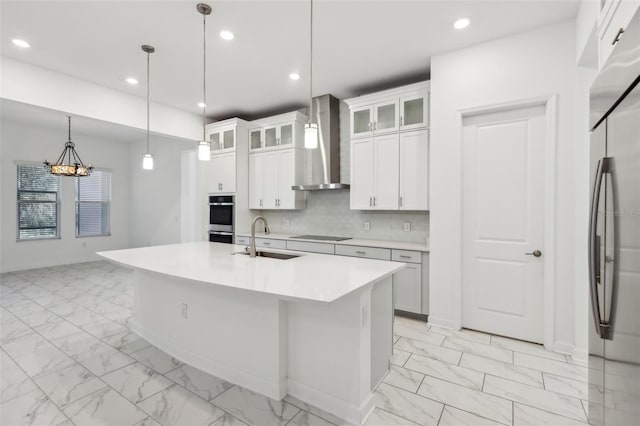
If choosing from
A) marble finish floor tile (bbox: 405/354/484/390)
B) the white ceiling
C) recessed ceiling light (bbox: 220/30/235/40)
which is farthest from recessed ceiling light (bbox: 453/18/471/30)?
marble finish floor tile (bbox: 405/354/484/390)

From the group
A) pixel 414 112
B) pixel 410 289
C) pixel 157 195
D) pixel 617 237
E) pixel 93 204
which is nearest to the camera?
pixel 617 237

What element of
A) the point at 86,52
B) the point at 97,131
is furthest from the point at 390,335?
the point at 97,131

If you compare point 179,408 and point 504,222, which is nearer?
point 179,408

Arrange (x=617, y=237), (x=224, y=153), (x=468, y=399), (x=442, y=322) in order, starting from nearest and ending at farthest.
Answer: (x=617, y=237), (x=468, y=399), (x=442, y=322), (x=224, y=153)

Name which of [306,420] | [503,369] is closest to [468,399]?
[503,369]

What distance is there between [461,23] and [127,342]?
14.0ft

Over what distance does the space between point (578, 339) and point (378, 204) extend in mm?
2299

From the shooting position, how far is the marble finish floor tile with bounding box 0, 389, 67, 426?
1.88m

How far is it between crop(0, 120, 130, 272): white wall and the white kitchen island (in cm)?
554

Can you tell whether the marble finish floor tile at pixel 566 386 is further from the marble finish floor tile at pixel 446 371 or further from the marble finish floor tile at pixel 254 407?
the marble finish floor tile at pixel 254 407

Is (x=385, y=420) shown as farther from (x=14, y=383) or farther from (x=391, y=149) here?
(x=391, y=149)

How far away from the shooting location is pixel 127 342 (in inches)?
116

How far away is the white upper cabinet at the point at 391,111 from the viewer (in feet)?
11.9

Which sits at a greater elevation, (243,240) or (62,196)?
(62,196)
